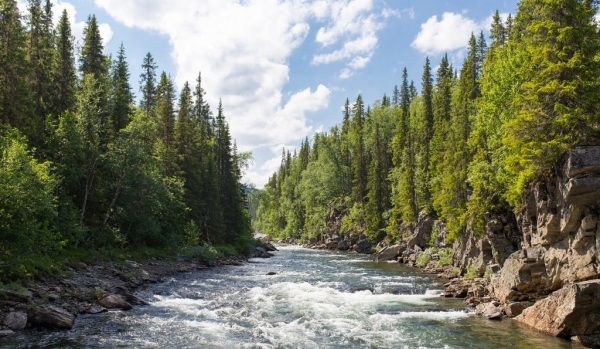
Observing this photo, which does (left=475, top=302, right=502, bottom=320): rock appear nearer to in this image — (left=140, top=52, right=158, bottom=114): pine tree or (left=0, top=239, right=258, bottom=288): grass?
(left=0, top=239, right=258, bottom=288): grass

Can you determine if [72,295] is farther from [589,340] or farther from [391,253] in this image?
→ [391,253]

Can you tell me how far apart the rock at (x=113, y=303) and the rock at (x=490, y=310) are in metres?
17.4

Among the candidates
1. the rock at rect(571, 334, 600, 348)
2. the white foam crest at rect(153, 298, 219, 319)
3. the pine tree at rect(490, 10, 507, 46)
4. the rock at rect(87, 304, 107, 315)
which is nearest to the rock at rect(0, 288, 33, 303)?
the rock at rect(87, 304, 107, 315)

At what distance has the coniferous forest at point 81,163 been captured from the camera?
70.3 ft

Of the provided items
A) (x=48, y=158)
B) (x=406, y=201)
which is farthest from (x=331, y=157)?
(x=48, y=158)

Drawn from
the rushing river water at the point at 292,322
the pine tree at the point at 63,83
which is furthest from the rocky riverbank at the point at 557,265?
the pine tree at the point at 63,83

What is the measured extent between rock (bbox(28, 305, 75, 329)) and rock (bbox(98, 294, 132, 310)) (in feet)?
12.9

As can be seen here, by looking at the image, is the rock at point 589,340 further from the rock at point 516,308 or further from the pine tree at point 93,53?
the pine tree at point 93,53

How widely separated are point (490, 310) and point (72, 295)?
2025 cm

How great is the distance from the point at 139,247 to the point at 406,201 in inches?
1460

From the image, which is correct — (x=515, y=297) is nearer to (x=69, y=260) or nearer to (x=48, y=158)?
(x=69, y=260)

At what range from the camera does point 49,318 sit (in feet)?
55.2

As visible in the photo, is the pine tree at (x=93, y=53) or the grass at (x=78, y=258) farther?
the pine tree at (x=93, y=53)

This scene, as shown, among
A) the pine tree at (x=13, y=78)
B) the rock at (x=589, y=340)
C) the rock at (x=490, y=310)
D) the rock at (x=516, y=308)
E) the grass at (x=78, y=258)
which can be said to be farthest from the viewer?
the pine tree at (x=13, y=78)
